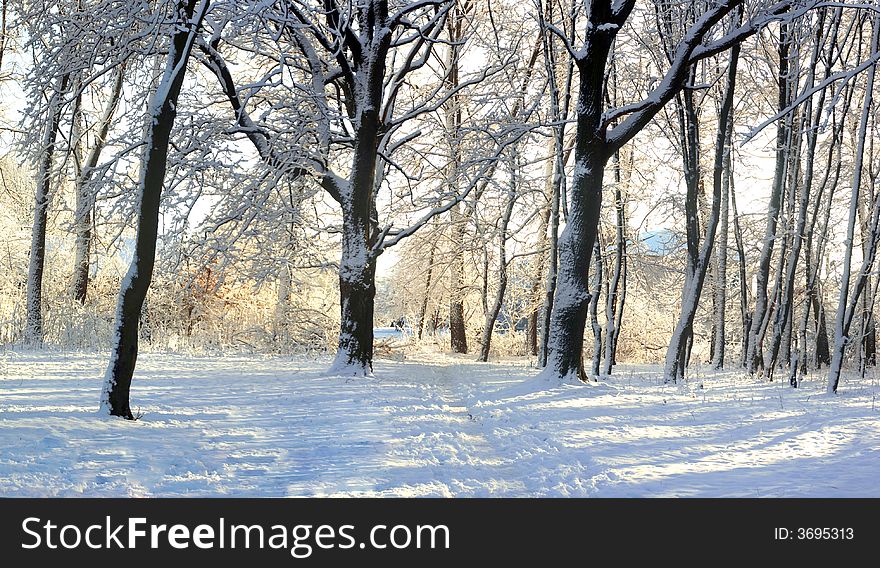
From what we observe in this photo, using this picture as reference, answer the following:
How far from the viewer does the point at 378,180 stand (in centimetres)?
1598

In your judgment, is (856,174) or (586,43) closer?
(856,174)

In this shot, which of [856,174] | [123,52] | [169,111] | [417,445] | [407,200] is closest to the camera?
[417,445]

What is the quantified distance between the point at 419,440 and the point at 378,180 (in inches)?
411

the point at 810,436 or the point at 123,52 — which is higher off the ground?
the point at 123,52

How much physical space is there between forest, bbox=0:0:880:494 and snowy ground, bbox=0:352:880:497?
0.17 m

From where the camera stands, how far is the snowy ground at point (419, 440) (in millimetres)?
4656

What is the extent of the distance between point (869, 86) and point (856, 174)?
1346 mm

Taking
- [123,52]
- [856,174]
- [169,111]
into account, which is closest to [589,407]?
[856,174]

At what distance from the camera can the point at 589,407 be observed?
8562 mm

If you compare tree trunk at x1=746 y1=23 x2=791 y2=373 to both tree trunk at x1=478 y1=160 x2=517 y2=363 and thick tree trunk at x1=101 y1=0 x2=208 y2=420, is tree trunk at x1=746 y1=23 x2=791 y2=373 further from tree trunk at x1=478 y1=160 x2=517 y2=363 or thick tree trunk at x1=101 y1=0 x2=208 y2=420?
thick tree trunk at x1=101 y1=0 x2=208 y2=420

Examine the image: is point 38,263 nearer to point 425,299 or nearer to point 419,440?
point 419,440
